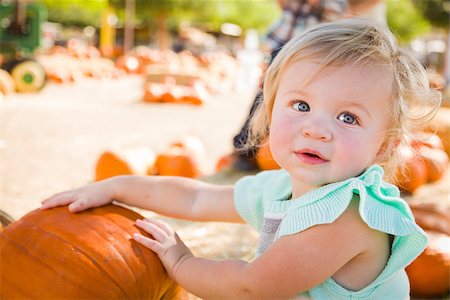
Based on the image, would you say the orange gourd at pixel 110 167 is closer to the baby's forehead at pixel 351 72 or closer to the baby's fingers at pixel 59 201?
the baby's fingers at pixel 59 201

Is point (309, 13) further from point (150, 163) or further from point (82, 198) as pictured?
point (82, 198)

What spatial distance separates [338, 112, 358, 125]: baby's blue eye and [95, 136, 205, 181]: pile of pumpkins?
2.88 metres

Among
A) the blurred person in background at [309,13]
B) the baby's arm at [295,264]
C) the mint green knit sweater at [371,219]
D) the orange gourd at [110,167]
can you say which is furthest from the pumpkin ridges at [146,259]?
the orange gourd at [110,167]

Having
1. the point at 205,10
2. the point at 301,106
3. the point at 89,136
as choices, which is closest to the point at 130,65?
the point at 89,136

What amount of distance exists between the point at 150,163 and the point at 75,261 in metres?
2.94

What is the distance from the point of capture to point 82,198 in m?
1.94

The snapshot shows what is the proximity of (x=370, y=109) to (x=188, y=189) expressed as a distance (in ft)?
2.57

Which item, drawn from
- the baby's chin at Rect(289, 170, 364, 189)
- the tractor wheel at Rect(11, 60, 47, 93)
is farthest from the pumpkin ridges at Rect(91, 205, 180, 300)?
the tractor wheel at Rect(11, 60, 47, 93)

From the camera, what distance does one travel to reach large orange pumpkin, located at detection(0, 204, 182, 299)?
5.58 ft

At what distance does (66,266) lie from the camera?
5.64 ft

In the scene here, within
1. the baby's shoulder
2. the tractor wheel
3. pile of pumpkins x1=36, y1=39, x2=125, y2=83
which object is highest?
the baby's shoulder

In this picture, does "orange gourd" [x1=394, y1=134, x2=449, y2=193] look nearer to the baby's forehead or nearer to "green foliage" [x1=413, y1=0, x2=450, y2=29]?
the baby's forehead

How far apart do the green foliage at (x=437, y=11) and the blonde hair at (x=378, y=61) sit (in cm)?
2675

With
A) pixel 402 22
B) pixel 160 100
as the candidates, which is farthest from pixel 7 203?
pixel 402 22
